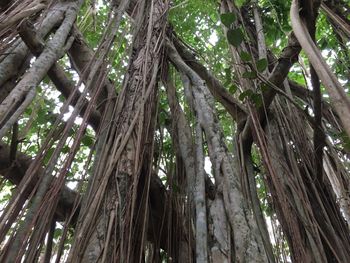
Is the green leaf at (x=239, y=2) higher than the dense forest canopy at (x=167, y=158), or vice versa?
the green leaf at (x=239, y=2)

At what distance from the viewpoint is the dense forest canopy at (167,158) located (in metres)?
1.14

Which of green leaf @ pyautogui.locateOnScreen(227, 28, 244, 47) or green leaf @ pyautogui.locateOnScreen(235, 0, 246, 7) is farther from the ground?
green leaf @ pyautogui.locateOnScreen(235, 0, 246, 7)

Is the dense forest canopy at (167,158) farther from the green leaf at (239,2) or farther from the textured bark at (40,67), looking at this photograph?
the green leaf at (239,2)

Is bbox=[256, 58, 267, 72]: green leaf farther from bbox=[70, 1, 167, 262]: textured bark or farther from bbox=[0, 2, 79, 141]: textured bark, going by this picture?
bbox=[0, 2, 79, 141]: textured bark

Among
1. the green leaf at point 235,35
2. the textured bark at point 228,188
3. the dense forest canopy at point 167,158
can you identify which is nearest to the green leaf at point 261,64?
the dense forest canopy at point 167,158

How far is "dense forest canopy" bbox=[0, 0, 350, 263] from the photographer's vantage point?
1.14 m

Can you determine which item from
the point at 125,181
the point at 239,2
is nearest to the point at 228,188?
the point at 125,181

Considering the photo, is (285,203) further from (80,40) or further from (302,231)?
(80,40)

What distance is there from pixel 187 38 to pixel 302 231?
269cm

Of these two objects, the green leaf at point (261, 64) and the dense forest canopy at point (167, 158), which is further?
the green leaf at point (261, 64)

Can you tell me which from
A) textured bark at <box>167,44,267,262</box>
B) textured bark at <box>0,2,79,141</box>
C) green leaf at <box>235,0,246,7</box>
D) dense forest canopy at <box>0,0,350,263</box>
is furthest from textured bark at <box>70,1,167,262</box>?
green leaf at <box>235,0,246,7</box>

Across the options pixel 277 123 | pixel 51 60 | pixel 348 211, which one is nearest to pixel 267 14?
pixel 277 123

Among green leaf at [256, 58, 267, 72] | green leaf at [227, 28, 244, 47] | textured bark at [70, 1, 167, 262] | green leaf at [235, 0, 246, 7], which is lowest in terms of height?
textured bark at [70, 1, 167, 262]

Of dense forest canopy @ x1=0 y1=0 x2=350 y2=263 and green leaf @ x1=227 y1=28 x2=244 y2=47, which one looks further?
green leaf @ x1=227 y1=28 x2=244 y2=47
